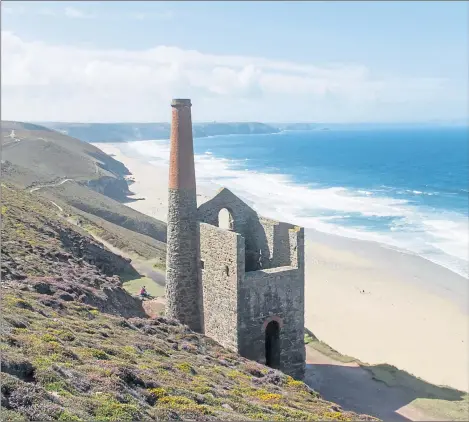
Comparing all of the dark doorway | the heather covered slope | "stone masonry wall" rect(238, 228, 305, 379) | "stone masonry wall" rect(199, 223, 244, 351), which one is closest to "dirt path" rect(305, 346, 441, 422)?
"stone masonry wall" rect(238, 228, 305, 379)

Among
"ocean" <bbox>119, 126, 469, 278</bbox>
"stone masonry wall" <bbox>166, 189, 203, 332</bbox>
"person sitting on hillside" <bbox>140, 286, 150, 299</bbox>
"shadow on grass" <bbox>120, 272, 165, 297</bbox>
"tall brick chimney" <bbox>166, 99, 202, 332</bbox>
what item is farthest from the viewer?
"ocean" <bbox>119, 126, 469, 278</bbox>

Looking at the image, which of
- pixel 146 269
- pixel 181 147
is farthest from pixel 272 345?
pixel 146 269

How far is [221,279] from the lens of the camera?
21234 mm

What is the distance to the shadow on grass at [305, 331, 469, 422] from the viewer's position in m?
20.2

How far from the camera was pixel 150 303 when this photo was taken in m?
27.0

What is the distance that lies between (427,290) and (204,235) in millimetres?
21824

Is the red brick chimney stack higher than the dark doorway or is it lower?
higher

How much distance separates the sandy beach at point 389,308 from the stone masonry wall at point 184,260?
9220mm

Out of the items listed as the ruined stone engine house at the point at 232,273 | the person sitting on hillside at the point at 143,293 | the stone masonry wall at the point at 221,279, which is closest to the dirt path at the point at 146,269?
the person sitting on hillside at the point at 143,293

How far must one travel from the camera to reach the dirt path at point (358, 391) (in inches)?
790

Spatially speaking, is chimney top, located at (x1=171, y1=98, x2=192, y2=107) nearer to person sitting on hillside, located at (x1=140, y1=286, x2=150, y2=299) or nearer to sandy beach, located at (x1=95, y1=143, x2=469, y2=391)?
person sitting on hillside, located at (x1=140, y1=286, x2=150, y2=299)

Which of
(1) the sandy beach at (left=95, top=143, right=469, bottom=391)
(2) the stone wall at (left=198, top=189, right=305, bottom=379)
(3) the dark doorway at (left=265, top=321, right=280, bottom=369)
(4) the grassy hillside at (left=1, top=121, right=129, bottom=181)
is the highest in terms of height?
(4) the grassy hillside at (left=1, top=121, right=129, bottom=181)

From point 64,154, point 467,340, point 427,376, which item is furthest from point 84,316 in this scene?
point 64,154

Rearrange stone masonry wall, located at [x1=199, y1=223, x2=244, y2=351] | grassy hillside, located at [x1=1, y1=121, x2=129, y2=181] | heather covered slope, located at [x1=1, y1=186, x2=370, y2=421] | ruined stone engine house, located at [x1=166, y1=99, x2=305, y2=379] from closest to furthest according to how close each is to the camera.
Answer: heather covered slope, located at [x1=1, y1=186, x2=370, y2=421], stone masonry wall, located at [x1=199, y1=223, x2=244, y2=351], ruined stone engine house, located at [x1=166, y1=99, x2=305, y2=379], grassy hillside, located at [x1=1, y1=121, x2=129, y2=181]
